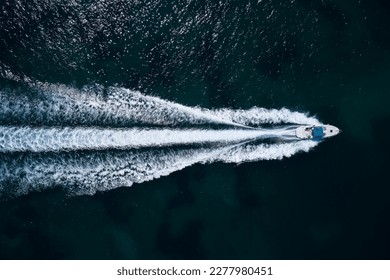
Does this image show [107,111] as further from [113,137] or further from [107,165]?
[107,165]

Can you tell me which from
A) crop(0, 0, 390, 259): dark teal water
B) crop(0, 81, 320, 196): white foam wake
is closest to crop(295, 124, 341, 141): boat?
crop(0, 81, 320, 196): white foam wake

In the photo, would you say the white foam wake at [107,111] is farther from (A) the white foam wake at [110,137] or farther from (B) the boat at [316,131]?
(B) the boat at [316,131]

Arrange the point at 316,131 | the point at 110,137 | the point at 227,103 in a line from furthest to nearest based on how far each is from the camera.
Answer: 1. the point at 227,103
2. the point at 316,131
3. the point at 110,137

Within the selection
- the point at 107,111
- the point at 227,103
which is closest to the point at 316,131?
the point at 227,103

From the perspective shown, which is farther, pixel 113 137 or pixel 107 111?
pixel 107 111

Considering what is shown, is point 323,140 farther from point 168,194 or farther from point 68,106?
point 68,106

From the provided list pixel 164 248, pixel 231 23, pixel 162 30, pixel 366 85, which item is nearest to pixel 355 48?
pixel 366 85
